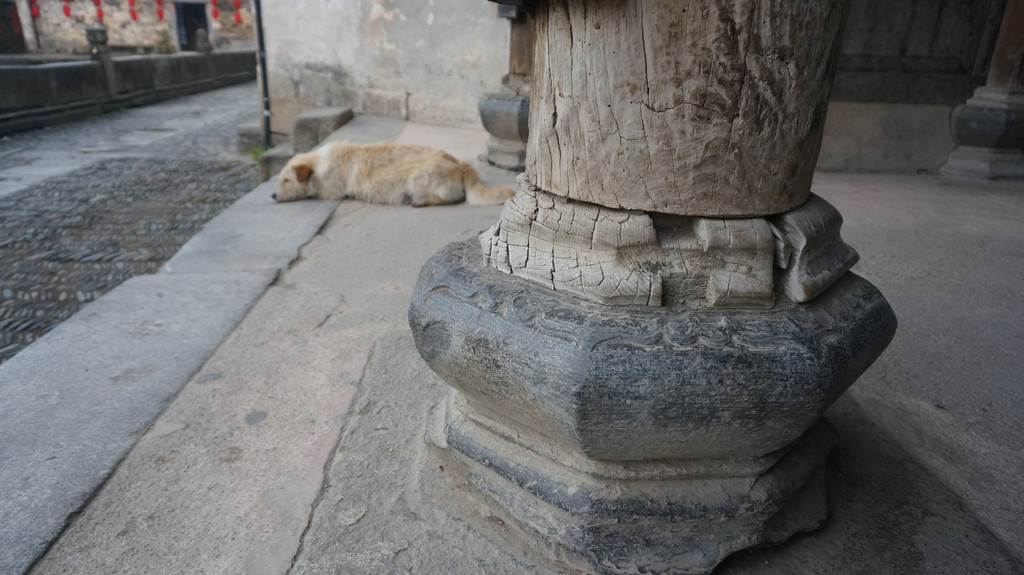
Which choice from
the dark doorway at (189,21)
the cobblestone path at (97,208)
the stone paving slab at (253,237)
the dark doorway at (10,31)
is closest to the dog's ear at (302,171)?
the stone paving slab at (253,237)

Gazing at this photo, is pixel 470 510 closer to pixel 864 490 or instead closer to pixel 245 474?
pixel 245 474

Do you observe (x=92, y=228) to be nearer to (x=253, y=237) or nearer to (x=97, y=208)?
(x=97, y=208)

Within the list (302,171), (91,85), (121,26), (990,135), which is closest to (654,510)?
(302,171)

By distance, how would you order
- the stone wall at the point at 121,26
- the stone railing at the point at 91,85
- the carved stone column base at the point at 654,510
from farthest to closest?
the stone wall at the point at 121,26
the stone railing at the point at 91,85
the carved stone column base at the point at 654,510

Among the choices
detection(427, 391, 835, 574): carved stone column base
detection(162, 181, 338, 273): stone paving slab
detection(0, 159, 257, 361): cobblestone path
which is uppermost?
detection(427, 391, 835, 574): carved stone column base

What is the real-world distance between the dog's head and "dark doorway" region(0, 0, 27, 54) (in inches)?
842

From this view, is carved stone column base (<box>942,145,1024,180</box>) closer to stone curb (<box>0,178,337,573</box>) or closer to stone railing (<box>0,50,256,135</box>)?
stone curb (<box>0,178,337,573</box>)

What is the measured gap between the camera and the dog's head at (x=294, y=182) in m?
3.90

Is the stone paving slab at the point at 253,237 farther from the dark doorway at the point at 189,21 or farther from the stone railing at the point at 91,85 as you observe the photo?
the dark doorway at the point at 189,21

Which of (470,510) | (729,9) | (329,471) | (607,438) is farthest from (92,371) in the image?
(729,9)

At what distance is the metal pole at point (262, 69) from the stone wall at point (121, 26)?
1555cm

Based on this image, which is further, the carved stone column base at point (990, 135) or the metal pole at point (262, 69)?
the metal pole at point (262, 69)

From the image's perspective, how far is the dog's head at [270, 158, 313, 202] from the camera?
3.90 m

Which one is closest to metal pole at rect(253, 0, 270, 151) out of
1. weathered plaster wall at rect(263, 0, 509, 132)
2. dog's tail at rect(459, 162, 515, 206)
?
weathered plaster wall at rect(263, 0, 509, 132)
